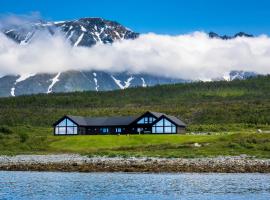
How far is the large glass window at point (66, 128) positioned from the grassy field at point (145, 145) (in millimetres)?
13957

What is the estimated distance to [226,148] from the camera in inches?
2960

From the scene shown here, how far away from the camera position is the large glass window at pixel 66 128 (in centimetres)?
11231

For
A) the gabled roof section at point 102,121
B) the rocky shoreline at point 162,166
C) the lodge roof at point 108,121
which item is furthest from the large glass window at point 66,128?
the rocky shoreline at point 162,166

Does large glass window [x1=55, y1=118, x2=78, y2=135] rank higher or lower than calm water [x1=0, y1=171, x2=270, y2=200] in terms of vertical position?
higher

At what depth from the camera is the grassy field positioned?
71625 mm

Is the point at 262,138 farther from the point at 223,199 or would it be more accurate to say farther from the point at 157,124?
the point at 223,199

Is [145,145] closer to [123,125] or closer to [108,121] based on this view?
[123,125]

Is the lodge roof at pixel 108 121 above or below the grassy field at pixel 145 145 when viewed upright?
above

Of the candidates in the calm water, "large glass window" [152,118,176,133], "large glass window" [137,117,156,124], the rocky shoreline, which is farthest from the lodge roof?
the calm water

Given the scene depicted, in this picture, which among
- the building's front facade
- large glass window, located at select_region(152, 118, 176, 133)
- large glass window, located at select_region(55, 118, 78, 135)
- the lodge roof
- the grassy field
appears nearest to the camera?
the grassy field

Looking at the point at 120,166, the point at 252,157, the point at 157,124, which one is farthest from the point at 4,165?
the point at 157,124

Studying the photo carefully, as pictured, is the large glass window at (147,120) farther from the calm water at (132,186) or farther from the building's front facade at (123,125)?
the calm water at (132,186)

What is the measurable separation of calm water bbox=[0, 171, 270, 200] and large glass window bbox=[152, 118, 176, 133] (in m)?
59.7

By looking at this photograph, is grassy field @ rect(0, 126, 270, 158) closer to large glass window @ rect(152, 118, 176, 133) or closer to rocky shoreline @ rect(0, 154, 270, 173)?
rocky shoreline @ rect(0, 154, 270, 173)
